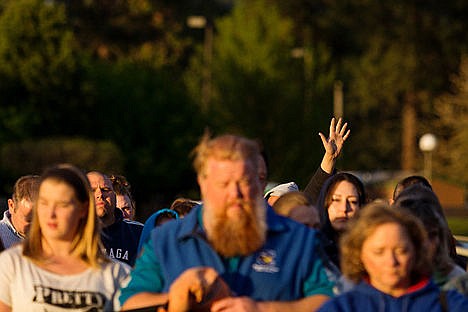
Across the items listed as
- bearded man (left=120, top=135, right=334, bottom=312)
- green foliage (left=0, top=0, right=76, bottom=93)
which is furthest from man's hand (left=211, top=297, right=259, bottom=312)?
green foliage (left=0, top=0, right=76, bottom=93)

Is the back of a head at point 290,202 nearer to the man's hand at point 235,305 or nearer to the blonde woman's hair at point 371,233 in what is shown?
the blonde woman's hair at point 371,233

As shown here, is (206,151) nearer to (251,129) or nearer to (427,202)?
(427,202)

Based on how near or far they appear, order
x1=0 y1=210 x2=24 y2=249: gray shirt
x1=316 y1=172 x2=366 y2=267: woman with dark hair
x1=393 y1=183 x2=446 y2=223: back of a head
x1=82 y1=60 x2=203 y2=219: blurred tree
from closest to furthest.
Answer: x1=393 y1=183 x2=446 y2=223: back of a head < x1=316 y1=172 x2=366 y2=267: woman with dark hair < x1=0 y1=210 x2=24 y2=249: gray shirt < x1=82 y1=60 x2=203 y2=219: blurred tree

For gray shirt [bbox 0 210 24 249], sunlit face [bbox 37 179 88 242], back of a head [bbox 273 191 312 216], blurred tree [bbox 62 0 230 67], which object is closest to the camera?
sunlit face [bbox 37 179 88 242]

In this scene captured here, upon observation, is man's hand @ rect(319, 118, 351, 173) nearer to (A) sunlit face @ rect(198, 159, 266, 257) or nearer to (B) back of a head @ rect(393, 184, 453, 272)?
(B) back of a head @ rect(393, 184, 453, 272)

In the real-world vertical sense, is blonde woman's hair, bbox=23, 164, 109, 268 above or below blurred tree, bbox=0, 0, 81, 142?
below

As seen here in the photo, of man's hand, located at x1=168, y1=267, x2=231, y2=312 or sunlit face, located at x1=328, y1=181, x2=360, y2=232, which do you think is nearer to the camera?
man's hand, located at x1=168, y1=267, x2=231, y2=312

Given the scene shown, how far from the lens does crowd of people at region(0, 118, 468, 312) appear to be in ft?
17.2

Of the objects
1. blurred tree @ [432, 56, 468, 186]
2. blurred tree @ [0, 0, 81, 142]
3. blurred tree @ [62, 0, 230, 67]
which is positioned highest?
blurred tree @ [62, 0, 230, 67]

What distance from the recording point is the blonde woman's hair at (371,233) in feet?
17.3

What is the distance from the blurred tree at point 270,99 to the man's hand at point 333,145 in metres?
40.4

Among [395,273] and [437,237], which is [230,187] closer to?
[395,273]

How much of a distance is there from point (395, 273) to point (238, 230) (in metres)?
0.62

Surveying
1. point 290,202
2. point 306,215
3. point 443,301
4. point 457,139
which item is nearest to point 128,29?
point 457,139
